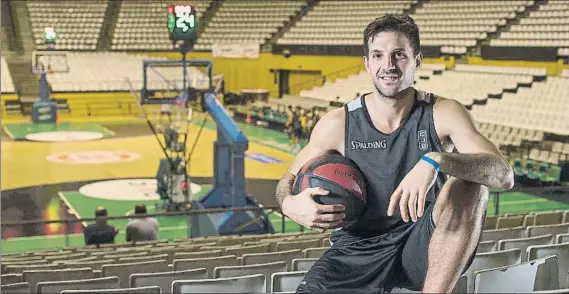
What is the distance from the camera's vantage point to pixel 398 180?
2688 mm

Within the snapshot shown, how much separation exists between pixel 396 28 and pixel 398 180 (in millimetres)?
551

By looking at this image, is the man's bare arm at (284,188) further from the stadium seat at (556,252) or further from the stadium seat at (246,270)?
the stadium seat at (556,252)

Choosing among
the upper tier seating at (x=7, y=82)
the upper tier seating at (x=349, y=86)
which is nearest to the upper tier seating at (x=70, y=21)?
the upper tier seating at (x=7, y=82)

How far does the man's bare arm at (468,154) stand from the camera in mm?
2381

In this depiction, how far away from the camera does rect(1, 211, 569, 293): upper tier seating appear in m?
3.43

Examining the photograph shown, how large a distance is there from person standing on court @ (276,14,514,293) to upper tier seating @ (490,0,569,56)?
1773 centimetres

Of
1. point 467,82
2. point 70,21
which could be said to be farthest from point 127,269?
point 70,21

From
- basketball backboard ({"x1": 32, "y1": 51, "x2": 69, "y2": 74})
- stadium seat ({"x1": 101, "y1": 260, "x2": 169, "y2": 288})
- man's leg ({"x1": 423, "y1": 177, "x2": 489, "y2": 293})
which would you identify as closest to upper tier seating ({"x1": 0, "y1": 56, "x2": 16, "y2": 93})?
basketball backboard ({"x1": 32, "y1": 51, "x2": 69, "y2": 74})

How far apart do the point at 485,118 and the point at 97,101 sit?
1460cm

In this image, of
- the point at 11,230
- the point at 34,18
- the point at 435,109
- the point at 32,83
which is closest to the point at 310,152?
the point at 435,109

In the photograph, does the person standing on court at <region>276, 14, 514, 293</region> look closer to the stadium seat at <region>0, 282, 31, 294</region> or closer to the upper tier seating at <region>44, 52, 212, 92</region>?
the stadium seat at <region>0, 282, 31, 294</region>

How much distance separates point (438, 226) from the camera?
2.45 metres

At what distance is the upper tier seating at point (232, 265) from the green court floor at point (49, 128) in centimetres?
1322

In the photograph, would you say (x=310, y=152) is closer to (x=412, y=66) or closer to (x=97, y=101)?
(x=412, y=66)
